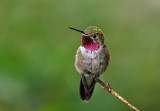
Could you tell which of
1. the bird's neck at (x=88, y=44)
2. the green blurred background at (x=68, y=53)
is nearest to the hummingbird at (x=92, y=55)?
the bird's neck at (x=88, y=44)

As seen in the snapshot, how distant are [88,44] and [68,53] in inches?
37.7

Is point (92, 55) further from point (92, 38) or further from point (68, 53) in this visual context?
point (68, 53)

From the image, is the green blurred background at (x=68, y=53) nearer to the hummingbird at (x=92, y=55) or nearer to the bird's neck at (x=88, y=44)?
the hummingbird at (x=92, y=55)

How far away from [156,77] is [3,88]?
5.94 feet

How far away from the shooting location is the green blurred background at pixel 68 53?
338 centimetres

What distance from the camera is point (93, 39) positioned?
122 inches

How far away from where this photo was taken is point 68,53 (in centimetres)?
405

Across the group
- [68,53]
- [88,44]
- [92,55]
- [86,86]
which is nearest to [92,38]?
[88,44]

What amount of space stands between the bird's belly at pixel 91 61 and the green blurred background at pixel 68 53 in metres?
0.31

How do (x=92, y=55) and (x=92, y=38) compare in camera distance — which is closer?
(x=92, y=38)

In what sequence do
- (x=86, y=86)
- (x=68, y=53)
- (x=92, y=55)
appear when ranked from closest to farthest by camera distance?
(x=92, y=55)
(x=86, y=86)
(x=68, y=53)

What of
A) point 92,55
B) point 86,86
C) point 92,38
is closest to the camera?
point 92,38

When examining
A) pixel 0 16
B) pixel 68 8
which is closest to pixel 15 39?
pixel 0 16

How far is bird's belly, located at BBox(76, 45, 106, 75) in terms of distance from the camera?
3.23 metres
